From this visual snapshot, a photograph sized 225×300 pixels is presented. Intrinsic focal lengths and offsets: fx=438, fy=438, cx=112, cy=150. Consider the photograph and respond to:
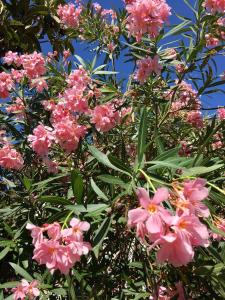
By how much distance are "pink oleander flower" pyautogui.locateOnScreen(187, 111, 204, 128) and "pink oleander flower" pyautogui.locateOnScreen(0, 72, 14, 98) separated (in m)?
1.13

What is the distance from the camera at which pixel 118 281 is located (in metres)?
2.04

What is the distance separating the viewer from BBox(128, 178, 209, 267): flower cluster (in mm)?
1076

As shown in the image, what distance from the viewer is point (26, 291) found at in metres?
1.80

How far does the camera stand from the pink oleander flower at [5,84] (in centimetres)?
262

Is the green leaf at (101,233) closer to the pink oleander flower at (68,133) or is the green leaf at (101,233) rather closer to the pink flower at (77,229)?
the pink flower at (77,229)

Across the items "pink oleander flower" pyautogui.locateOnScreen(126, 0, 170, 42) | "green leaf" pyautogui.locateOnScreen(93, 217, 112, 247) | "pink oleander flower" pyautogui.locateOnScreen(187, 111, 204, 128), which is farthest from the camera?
"pink oleander flower" pyautogui.locateOnScreen(187, 111, 204, 128)

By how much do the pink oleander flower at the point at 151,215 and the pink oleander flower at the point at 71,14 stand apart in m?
2.53

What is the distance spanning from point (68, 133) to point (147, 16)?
0.69 m

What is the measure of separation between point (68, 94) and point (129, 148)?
1.92ft

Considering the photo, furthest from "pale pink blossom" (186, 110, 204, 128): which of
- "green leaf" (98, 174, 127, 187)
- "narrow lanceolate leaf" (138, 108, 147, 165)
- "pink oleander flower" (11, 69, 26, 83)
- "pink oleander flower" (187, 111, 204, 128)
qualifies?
"green leaf" (98, 174, 127, 187)

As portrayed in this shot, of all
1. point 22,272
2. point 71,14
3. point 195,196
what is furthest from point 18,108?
point 195,196

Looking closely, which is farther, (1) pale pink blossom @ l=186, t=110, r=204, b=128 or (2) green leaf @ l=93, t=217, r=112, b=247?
(1) pale pink blossom @ l=186, t=110, r=204, b=128

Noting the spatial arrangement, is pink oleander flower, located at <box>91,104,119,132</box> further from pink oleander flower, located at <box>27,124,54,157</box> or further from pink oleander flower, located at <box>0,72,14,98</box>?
pink oleander flower, located at <box>0,72,14,98</box>

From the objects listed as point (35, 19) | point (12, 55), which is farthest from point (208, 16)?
point (35, 19)
